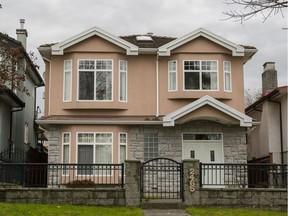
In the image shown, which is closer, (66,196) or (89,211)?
(89,211)

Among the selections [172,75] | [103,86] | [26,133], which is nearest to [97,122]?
[103,86]

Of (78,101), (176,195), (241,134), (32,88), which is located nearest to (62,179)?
(78,101)

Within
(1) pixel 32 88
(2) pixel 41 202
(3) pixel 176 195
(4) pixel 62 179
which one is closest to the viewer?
(2) pixel 41 202

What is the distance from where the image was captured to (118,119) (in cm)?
2291

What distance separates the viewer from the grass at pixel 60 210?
1464 centimetres

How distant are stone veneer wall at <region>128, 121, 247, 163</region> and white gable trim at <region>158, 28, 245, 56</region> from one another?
11.9 ft

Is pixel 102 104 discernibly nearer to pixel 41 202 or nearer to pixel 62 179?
pixel 62 179

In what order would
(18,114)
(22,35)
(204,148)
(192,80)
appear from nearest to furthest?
(204,148) → (192,80) → (18,114) → (22,35)

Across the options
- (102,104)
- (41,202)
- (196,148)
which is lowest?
(41,202)

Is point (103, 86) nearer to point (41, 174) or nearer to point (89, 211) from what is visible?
point (41, 174)

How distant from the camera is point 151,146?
2306cm

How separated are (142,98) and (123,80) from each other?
1.26 meters

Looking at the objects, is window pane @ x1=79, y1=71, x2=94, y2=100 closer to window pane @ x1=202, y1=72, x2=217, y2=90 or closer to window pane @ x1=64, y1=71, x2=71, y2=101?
window pane @ x1=64, y1=71, x2=71, y2=101

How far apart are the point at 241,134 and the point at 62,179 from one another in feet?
28.1
